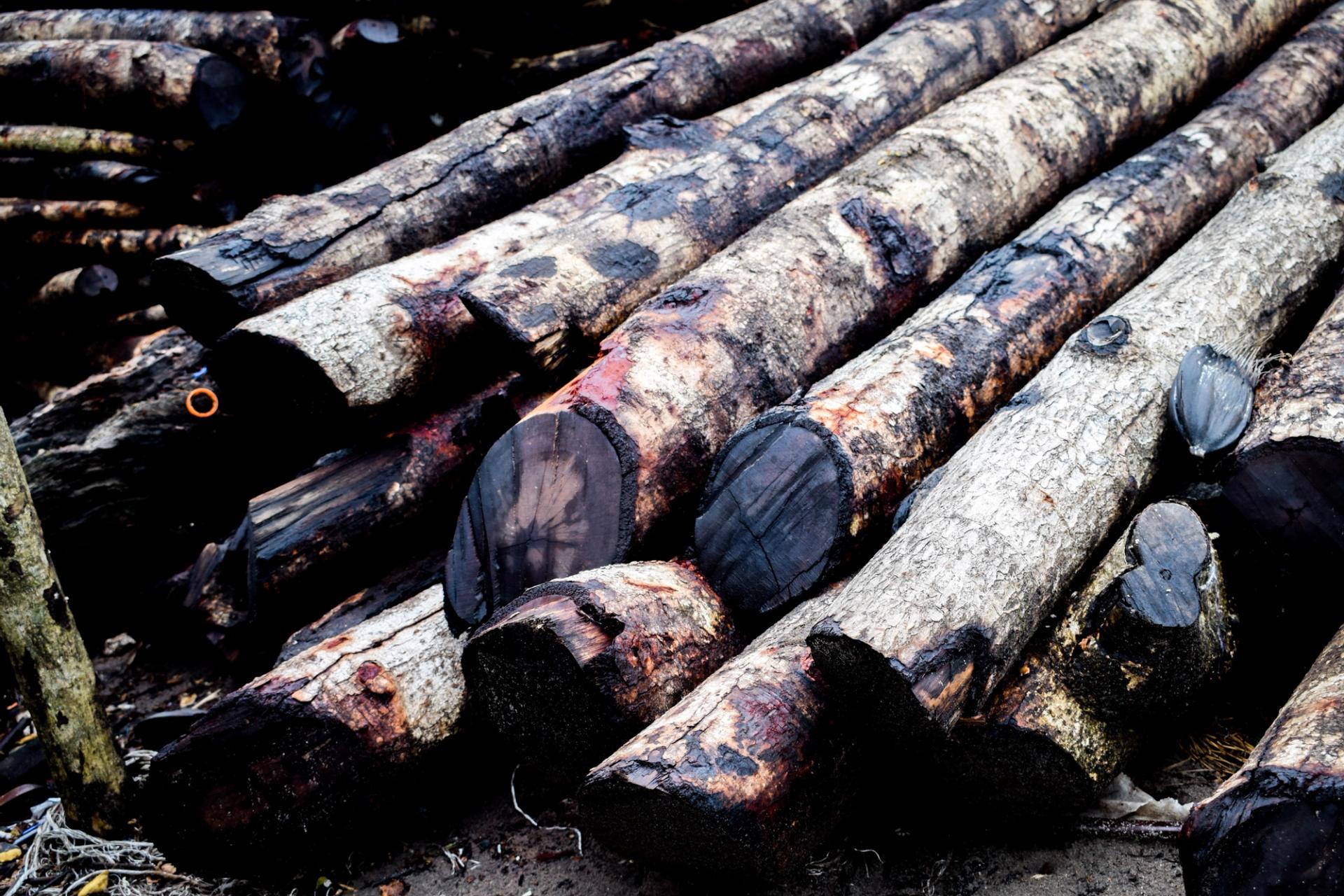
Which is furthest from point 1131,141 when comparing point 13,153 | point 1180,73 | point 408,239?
point 13,153

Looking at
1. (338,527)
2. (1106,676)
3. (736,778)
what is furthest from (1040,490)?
(338,527)

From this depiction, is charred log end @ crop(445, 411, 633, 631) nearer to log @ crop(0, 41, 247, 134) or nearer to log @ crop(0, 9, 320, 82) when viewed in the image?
log @ crop(0, 41, 247, 134)

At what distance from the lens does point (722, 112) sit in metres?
5.09

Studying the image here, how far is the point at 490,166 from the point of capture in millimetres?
4594

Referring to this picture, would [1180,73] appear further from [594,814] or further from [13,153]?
[13,153]

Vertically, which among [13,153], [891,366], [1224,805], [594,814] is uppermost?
[13,153]

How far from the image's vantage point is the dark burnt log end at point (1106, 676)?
2.27m

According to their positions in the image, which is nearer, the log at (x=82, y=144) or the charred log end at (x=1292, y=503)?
the charred log end at (x=1292, y=503)

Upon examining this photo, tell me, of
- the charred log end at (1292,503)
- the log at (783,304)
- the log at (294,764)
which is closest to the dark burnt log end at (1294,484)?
the charred log end at (1292,503)

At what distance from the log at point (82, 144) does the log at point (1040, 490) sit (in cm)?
514

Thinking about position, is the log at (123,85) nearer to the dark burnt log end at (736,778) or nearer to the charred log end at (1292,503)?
the dark burnt log end at (736,778)

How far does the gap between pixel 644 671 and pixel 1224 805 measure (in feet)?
4.33

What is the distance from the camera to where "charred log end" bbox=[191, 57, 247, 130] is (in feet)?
17.8

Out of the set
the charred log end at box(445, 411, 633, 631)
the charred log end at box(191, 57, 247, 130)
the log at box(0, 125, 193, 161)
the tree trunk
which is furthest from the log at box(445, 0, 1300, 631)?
the log at box(0, 125, 193, 161)
